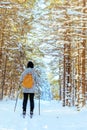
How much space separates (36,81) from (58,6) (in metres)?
8.04

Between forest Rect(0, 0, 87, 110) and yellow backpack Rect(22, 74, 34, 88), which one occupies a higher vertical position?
forest Rect(0, 0, 87, 110)

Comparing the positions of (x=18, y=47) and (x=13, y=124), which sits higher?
(x=18, y=47)

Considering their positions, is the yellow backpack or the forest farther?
the forest

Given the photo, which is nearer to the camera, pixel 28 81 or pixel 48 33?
pixel 28 81

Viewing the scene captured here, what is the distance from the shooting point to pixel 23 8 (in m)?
21.5

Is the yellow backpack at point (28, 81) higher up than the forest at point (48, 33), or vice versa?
the forest at point (48, 33)

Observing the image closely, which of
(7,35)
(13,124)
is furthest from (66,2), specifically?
(13,124)

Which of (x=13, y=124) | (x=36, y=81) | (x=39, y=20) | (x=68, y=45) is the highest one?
(x=39, y=20)

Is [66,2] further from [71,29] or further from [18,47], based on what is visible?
[18,47]

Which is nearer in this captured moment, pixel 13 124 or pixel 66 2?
pixel 13 124

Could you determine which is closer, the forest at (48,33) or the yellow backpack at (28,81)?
the yellow backpack at (28,81)

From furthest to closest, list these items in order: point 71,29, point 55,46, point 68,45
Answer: point 55,46, point 68,45, point 71,29

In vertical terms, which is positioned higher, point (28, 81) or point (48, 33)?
point (48, 33)

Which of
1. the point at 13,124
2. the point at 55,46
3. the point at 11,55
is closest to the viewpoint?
the point at 13,124
